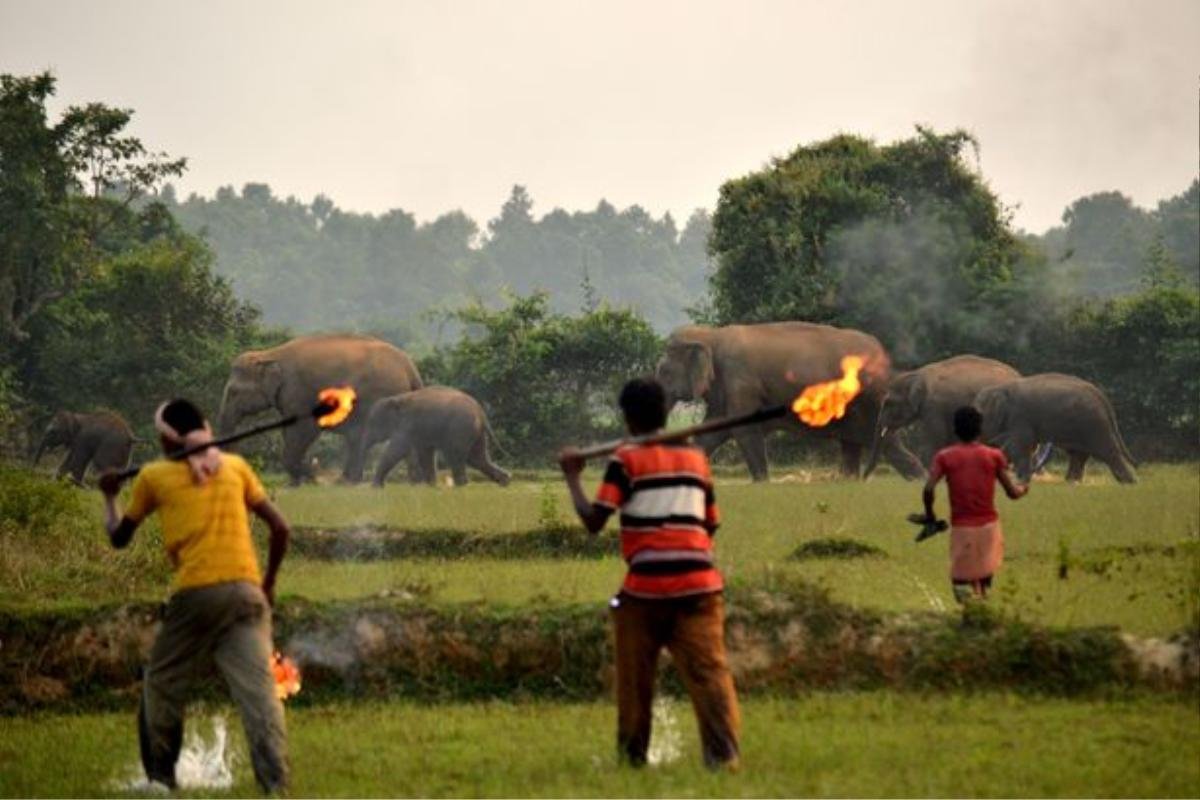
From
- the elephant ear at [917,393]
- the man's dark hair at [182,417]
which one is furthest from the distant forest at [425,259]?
the man's dark hair at [182,417]

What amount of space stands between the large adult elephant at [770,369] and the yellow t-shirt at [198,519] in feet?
83.7

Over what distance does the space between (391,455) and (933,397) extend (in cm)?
1008

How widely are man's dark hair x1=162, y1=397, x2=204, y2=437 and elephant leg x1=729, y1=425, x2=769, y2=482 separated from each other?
2310 centimetres

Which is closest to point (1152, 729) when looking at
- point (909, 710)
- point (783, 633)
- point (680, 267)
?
point (909, 710)

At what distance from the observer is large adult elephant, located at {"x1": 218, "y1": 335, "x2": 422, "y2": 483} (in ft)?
124

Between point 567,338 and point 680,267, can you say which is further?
point 680,267

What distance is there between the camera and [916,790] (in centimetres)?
954

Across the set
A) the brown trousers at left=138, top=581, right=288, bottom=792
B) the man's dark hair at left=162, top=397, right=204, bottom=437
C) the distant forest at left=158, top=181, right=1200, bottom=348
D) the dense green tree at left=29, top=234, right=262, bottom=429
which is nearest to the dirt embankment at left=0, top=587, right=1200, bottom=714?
the brown trousers at left=138, top=581, right=288, bottom=792

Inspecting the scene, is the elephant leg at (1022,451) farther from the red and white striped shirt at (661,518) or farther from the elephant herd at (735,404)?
the red and white striped shirt at (661,518)

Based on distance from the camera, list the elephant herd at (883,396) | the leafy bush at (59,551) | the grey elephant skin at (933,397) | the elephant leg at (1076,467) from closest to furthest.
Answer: the leafy bush at (59,551) < the elephant herd at (883,396) < the elephant leg at (1076,467) < the grey elephant skin at (933,397)

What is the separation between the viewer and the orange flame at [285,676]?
12.0 m

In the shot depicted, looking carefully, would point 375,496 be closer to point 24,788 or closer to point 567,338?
point 567,338

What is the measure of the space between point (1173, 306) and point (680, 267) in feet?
357

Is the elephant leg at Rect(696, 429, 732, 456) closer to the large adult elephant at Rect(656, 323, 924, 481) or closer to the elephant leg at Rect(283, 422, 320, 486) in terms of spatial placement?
the large adult elephant at Rect(656, 323, 924, 481)
